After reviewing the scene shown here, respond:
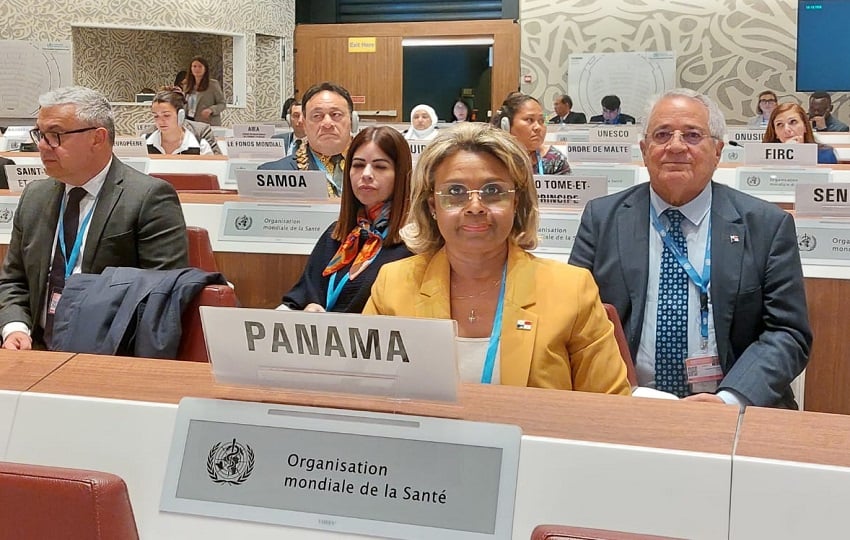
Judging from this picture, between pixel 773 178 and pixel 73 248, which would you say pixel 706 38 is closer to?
pixel 773 178

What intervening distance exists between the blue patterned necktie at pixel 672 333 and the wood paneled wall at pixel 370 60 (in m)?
13.2

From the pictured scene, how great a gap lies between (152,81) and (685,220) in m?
13.6

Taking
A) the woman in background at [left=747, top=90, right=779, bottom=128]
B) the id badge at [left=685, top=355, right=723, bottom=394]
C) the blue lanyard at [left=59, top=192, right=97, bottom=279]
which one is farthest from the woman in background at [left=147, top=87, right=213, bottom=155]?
the woman in background at [left=747, top=90, right=779, bottom=128]

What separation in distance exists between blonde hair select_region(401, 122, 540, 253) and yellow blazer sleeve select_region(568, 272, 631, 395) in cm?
22

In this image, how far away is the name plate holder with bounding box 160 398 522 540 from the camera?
110 cm

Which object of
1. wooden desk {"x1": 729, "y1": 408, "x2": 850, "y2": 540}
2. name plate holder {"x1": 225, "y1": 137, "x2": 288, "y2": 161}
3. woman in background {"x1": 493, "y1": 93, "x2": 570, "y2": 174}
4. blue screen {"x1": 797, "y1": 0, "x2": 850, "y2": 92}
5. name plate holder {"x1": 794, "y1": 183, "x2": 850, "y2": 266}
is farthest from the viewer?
blue screen {"x1": 797, "y1": 0, "x2": 850, "y2": 92}

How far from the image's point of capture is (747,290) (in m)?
2.33

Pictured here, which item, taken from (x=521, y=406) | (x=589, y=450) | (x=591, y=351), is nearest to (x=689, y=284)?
(x=591, y=351)

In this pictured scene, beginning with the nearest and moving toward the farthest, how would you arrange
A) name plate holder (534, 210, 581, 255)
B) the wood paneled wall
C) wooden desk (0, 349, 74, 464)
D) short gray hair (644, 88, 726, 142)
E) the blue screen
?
wooden desk (0, 349, 74, 464), short gray hair (644, 88, 726, 142), name plate holder (534, 210, 581, 255), the blue screen, the wood paneled wall

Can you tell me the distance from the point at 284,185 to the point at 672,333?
190cm

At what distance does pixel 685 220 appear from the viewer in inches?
96.1

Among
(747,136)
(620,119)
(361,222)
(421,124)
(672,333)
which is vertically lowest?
(672,333)

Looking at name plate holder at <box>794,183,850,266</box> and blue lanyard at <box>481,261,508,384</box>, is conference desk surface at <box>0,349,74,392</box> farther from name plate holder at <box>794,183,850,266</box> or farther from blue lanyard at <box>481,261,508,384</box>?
name plate holder at <box>794,183,850,266</box>

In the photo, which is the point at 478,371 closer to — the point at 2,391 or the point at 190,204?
the point at 2,391
